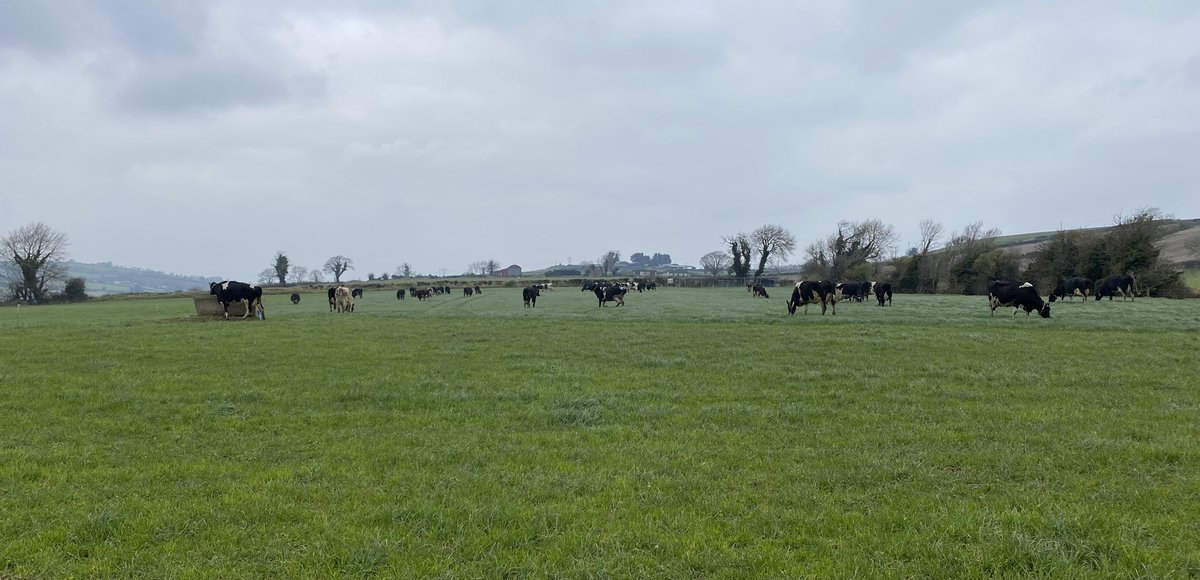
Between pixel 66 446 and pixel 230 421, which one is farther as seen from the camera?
pixel 230 421

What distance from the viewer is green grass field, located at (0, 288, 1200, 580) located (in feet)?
13.9

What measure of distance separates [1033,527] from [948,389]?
5884 mm

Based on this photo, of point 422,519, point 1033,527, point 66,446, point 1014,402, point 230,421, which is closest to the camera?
point 1033,527

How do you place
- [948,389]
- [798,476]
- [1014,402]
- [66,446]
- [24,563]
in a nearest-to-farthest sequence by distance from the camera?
[24,563] → [798,476] → [66,446] → [1014,402] → [948,389]

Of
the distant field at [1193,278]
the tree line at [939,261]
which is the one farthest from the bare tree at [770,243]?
the distant field at [1193,278]

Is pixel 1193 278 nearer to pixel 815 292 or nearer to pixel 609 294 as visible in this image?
pixel 815 292

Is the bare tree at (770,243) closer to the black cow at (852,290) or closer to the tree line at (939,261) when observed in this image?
the tree line at (939,261)

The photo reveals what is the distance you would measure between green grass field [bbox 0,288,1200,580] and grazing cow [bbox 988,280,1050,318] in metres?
13.9

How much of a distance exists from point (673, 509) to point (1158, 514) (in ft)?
12.6

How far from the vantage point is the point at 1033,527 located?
456 centimetres

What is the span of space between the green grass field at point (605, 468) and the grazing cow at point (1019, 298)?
1387 cm

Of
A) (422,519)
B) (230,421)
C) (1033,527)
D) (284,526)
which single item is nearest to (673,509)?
(422,519)

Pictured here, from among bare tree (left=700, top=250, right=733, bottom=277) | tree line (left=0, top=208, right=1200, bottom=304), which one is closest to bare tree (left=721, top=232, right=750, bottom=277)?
tree line (left=0, top=208, right=1200, bottom=304)

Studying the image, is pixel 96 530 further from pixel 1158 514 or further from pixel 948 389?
pixel 948 389
